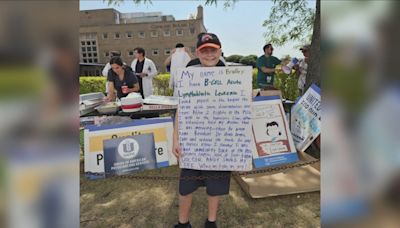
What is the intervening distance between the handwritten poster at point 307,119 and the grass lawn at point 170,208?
74 centimetres

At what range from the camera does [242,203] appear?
3275 millimetres

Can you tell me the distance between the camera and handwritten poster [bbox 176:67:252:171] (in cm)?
244

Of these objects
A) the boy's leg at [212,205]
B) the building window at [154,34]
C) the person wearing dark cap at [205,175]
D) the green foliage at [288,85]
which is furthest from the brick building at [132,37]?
the boy's leg at [212,205]

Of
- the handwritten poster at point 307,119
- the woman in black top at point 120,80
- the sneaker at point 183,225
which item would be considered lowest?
the sneaker at point 183,225

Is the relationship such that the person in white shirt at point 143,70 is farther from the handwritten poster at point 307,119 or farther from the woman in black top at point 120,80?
the handwritten poster at point 307,119

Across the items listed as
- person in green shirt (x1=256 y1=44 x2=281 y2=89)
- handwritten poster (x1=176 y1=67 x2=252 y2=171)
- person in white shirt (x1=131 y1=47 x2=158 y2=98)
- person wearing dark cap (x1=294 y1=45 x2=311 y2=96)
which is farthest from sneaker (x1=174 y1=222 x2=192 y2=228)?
person in green shirt (x1=256 y1=44 x2=281 y2=89)

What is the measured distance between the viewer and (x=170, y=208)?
3213mm

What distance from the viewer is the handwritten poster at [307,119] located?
3.80 metres

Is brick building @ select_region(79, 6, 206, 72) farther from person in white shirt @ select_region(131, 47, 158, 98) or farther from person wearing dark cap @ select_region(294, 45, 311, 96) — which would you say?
person in white shirt @ select_region(131, 47, 158, 98)

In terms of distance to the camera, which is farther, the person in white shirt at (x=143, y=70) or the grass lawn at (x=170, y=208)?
the person in white shirt at (x=143, y=70)

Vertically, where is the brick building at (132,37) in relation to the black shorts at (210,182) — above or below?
above

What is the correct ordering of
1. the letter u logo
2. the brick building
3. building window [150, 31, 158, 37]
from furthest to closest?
building window [150, 31, 158, 37] → the brick building → the letter u logo

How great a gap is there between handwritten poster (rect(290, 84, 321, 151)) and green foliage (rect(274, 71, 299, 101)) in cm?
516

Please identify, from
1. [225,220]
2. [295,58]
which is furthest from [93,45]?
[225,220]
